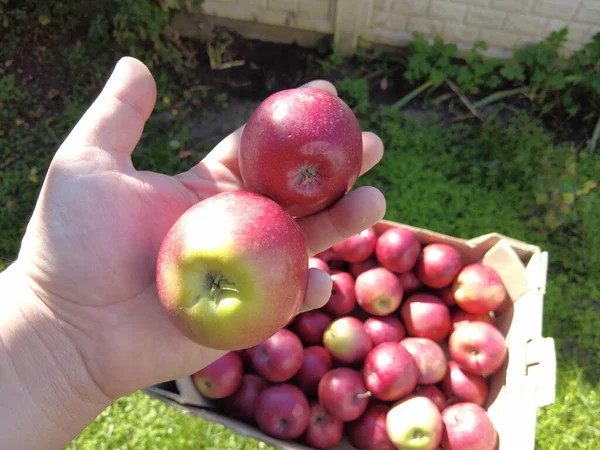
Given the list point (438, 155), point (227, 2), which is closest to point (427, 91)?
point (438, 155)

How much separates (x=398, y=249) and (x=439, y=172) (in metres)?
1.30

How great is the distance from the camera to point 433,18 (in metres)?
4.29

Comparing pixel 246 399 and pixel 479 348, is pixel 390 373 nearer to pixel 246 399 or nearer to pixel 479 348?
pixel 479 348

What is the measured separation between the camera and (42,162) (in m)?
3.83

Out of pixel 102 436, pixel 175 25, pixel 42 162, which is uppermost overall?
pixel 175 25

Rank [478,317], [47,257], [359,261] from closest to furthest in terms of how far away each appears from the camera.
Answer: [47,257] < [478,317] < [359,261]

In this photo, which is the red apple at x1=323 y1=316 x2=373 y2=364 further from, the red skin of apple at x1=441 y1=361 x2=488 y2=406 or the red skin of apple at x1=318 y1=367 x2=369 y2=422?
the red skin of apple at x1=441 y1=361 x2=488 y2=406

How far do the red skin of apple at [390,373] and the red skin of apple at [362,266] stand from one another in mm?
495

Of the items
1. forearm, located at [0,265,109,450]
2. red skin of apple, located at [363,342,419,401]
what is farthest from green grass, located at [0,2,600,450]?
forearm, located at [0,265,109,450]

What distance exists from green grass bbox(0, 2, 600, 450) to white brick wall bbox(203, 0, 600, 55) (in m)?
0.35

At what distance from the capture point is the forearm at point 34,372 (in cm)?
183

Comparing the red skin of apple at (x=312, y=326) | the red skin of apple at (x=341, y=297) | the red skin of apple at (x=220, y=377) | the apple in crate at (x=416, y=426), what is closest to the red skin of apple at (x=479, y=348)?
the apple in crate at (x=416, y=426)

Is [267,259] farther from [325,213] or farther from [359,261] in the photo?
[359,261]

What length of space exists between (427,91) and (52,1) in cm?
306
